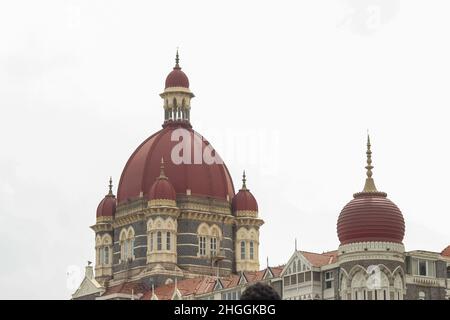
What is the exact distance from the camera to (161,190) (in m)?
107

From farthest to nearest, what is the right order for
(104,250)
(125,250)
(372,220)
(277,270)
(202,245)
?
(104,250)
(125,250)
(202,245)
(277,270)
(372,220)

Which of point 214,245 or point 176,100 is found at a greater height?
point 176,100

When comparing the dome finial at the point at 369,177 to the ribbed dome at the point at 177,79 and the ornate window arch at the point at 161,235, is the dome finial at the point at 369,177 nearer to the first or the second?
the ornate window arch at the point at 161,235

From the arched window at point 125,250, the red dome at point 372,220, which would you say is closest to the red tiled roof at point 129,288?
the arched window at point 125,250

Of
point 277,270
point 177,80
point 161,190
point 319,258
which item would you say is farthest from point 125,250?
point 319,258

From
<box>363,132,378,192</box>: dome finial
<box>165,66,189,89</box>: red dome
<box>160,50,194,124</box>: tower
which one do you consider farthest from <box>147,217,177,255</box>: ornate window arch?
<box>363,132,378,192</box>: dome finial

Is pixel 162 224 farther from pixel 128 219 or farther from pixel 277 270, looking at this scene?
pixel 277 270

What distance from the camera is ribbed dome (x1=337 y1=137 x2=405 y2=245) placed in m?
79.9

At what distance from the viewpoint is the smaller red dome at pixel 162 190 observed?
107m

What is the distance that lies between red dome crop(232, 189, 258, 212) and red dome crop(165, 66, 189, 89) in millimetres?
11736

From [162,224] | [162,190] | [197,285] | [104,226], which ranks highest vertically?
[162,190]

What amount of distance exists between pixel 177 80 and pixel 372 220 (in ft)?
133
